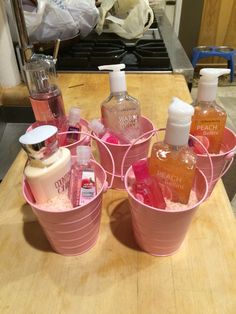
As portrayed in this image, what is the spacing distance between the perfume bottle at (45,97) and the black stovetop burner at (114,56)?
49 centimetres

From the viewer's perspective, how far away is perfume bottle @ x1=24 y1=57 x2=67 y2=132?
498mm

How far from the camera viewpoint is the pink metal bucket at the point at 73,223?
1.14 feet

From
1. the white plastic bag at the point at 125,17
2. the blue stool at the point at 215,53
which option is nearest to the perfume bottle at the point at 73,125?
the white plastic bag at the point at 125,17

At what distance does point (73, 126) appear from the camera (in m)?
0.50

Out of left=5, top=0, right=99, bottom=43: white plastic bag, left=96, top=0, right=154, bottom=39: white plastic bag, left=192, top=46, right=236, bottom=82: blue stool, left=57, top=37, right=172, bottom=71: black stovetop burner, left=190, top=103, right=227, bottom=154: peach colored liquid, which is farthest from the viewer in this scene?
left=192, top=46, right=236, bottom=82: blue stool

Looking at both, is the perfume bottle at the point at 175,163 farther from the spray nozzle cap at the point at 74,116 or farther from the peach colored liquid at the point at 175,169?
the spray nozzle cap at the point at 74,116

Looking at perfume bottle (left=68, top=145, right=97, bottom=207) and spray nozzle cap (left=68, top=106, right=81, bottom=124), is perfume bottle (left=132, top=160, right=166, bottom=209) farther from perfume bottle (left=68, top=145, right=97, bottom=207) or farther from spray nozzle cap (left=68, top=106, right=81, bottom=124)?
spray nozzle cap (left=68, top=106, right=81, bottom=124)

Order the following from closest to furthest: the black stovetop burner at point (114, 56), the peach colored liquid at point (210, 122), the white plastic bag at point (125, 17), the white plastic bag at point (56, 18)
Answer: the peach colored liquid at point (210, 122) < the white plastic bag at point (56, 18) < the black stovetop burner at point (114, 56) < the white plastic bag at point (125, 17)

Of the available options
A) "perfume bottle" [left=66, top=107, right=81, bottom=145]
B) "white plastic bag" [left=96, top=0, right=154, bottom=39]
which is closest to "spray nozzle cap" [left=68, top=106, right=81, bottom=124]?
"perfume bottle" [left=66, top=107, right=81, bottom=145]

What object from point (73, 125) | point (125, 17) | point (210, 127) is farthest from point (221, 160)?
point (125, 17)

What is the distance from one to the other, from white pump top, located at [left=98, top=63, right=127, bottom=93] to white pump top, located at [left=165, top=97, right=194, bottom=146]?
5.1 inches

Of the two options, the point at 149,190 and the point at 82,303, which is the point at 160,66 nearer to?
the point at 149,190

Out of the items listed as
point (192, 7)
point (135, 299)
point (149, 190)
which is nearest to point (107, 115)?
point (149, 190)

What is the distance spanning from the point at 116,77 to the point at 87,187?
18cm
